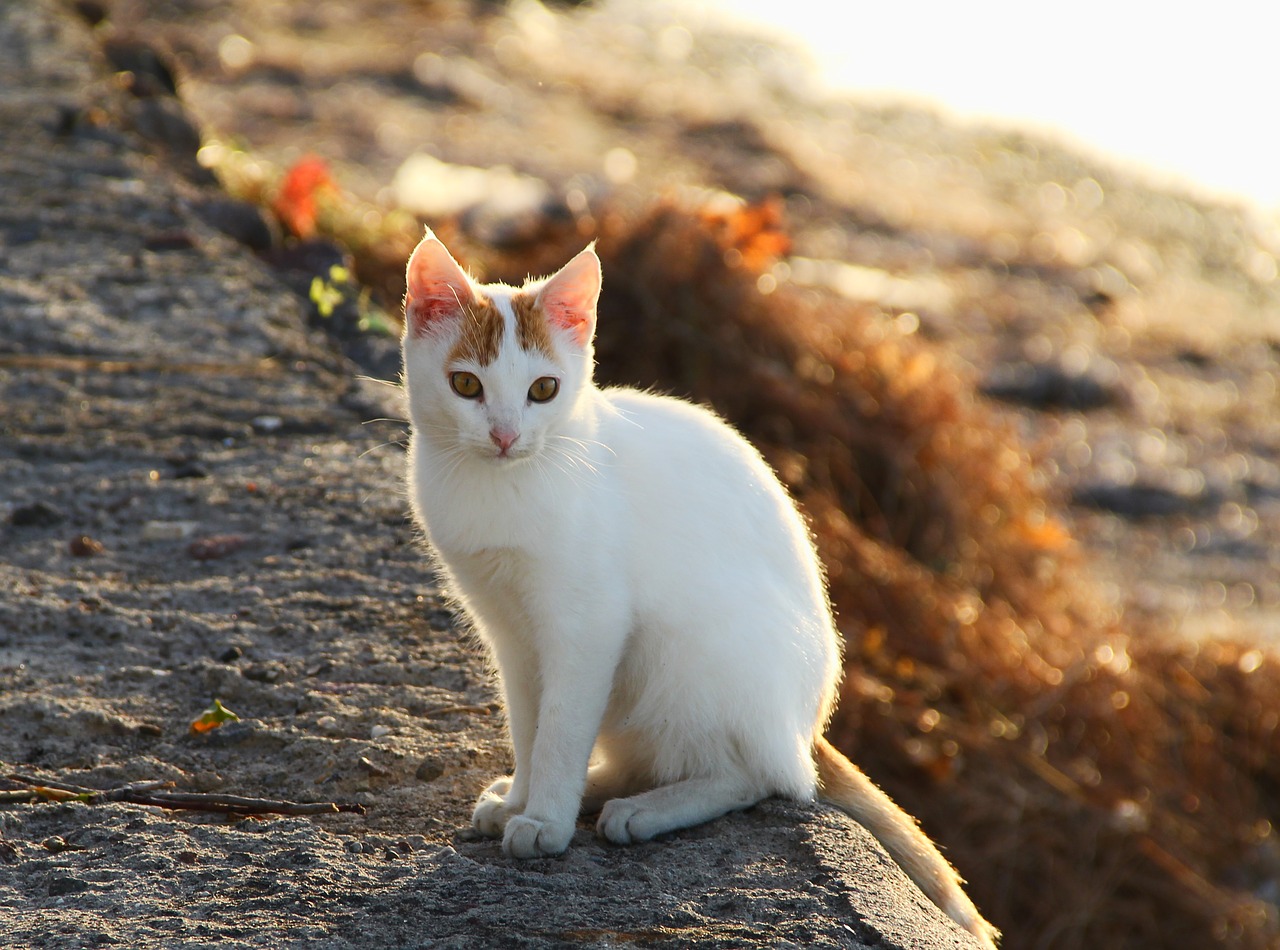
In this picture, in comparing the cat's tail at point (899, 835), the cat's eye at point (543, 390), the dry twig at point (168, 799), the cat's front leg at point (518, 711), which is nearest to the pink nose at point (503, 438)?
the cat's eye at point (543, 390)

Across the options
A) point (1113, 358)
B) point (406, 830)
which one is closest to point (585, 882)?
point (406, 830)

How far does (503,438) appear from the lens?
7.47ft

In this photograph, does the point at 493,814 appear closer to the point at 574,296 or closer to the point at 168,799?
the point at 168,799

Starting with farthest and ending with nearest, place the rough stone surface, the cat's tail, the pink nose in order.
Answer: the cat's tail → the pink nose → the rough stone surface

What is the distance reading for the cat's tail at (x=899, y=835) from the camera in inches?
98.7

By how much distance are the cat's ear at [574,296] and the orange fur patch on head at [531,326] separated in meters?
0.02

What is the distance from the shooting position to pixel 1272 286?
1141 cm

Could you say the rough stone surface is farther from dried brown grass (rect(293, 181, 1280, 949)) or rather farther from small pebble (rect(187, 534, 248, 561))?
dried brown grass (rect(293, 181, 1280, 949))

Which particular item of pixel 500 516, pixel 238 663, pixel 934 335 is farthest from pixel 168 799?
pixel 934 335

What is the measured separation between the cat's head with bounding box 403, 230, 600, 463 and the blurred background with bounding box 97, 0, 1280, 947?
1.90m

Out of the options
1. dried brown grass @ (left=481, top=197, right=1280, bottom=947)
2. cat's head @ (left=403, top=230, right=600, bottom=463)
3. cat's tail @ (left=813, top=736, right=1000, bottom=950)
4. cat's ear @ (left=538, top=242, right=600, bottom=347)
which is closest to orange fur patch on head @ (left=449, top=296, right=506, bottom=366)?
cat's head @ (left=403, top=230, right=600, bottom=463)

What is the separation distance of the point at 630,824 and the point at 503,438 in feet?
2.39

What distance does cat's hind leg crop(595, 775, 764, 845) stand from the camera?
239cm

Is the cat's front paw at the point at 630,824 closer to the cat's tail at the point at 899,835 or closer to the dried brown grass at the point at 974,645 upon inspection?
the cat's tail at the point at 899,835
